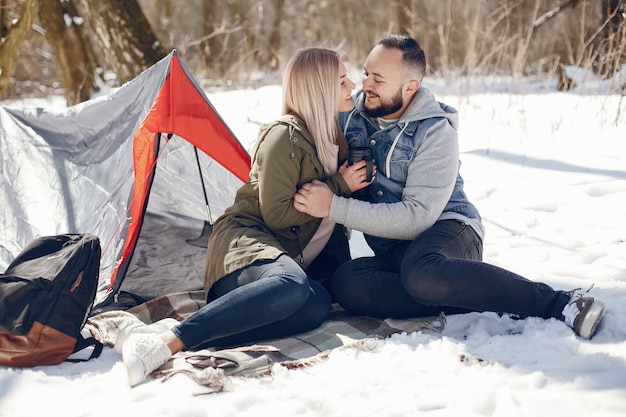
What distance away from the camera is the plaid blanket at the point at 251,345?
202 centimetres

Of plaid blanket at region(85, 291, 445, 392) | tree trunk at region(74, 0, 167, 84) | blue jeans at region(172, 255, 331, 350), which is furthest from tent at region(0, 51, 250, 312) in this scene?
tree trunk at region(74, 0, 167, 84)

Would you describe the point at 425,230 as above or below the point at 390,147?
below

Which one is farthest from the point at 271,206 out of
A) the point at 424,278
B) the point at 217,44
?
the point at 217,44

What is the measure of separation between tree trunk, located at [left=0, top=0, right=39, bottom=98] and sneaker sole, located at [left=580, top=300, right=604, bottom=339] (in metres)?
5.10

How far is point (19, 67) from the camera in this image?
11.4 meters

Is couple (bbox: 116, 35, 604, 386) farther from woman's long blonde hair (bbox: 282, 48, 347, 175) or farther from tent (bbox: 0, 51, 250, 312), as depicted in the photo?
tent (bbox: 0, 51, 250, 312)

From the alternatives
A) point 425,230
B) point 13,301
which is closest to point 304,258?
point 425,230

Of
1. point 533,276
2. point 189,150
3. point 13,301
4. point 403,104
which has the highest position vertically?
point 403,104

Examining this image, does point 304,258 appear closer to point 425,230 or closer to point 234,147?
point 425,230

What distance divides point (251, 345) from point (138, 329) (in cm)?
42

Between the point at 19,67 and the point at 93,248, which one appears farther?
the point at 19,67

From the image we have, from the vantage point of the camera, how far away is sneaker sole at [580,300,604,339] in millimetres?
2084

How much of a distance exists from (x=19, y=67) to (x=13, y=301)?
10628mm

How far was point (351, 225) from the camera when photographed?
2490mm
